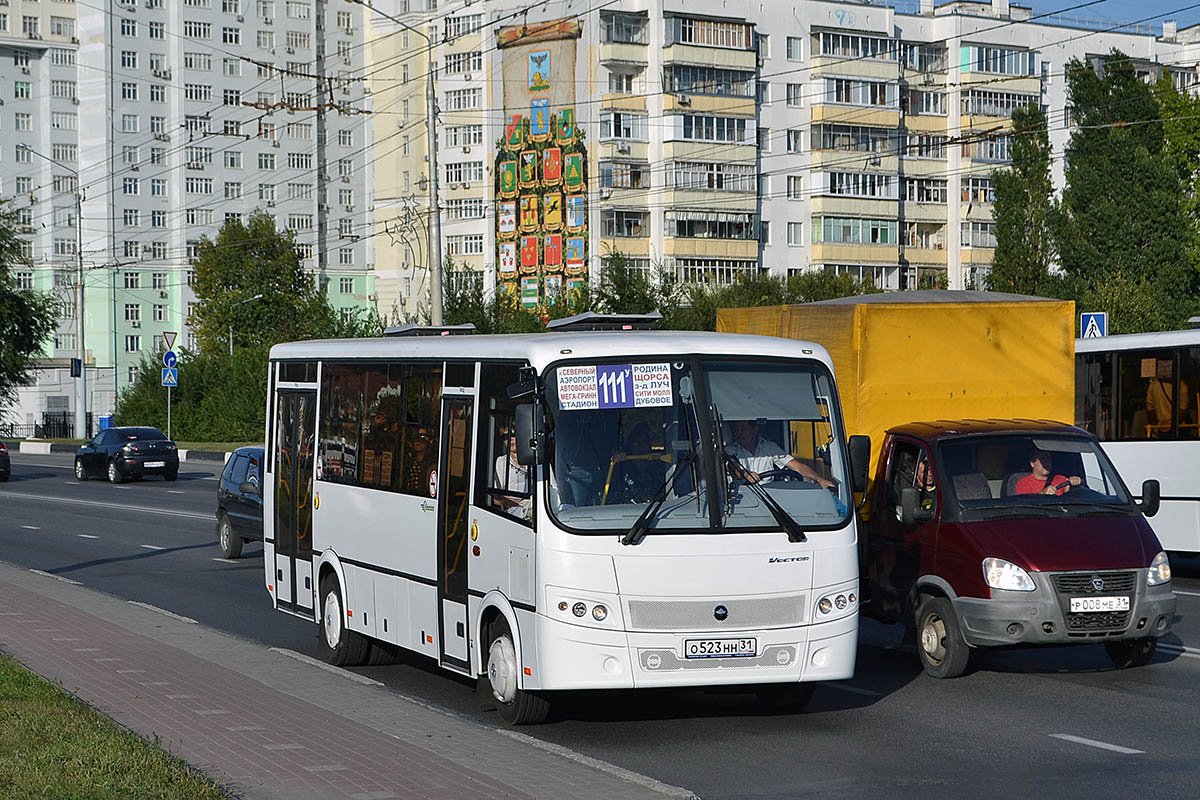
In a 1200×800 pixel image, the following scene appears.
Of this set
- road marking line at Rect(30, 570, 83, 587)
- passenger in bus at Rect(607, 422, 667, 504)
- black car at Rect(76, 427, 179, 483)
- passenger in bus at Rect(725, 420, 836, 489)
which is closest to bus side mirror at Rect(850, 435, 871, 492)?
passenger in bus at Rect(725, 420, 836, 489)

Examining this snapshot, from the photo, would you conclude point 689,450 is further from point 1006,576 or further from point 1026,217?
point 1026,217

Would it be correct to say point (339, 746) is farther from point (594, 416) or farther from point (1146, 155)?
point (1146, 155)

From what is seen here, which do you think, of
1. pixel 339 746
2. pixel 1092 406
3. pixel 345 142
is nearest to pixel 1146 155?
pixel 1092 406

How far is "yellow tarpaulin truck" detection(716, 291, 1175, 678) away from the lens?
11.5 metres

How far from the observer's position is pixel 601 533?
32.1 ft

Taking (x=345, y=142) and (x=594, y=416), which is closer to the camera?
(x=594, y=416)

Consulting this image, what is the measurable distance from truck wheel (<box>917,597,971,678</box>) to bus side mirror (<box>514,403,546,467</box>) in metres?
3.69

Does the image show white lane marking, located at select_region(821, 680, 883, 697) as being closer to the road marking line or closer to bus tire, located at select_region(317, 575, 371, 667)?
bus tire, located at select_region(317, 575, 371, 667)

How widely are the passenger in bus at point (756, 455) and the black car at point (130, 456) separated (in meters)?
37.3

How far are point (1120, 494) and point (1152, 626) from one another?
120 cm

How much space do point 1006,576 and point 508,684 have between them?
11.8 ft

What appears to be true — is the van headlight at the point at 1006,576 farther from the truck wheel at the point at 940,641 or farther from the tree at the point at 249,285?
the tree at the point at 249,285

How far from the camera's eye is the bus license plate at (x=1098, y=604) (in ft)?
37.4

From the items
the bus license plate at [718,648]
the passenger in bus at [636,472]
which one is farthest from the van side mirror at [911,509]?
the passenger in bus at [636,472]
